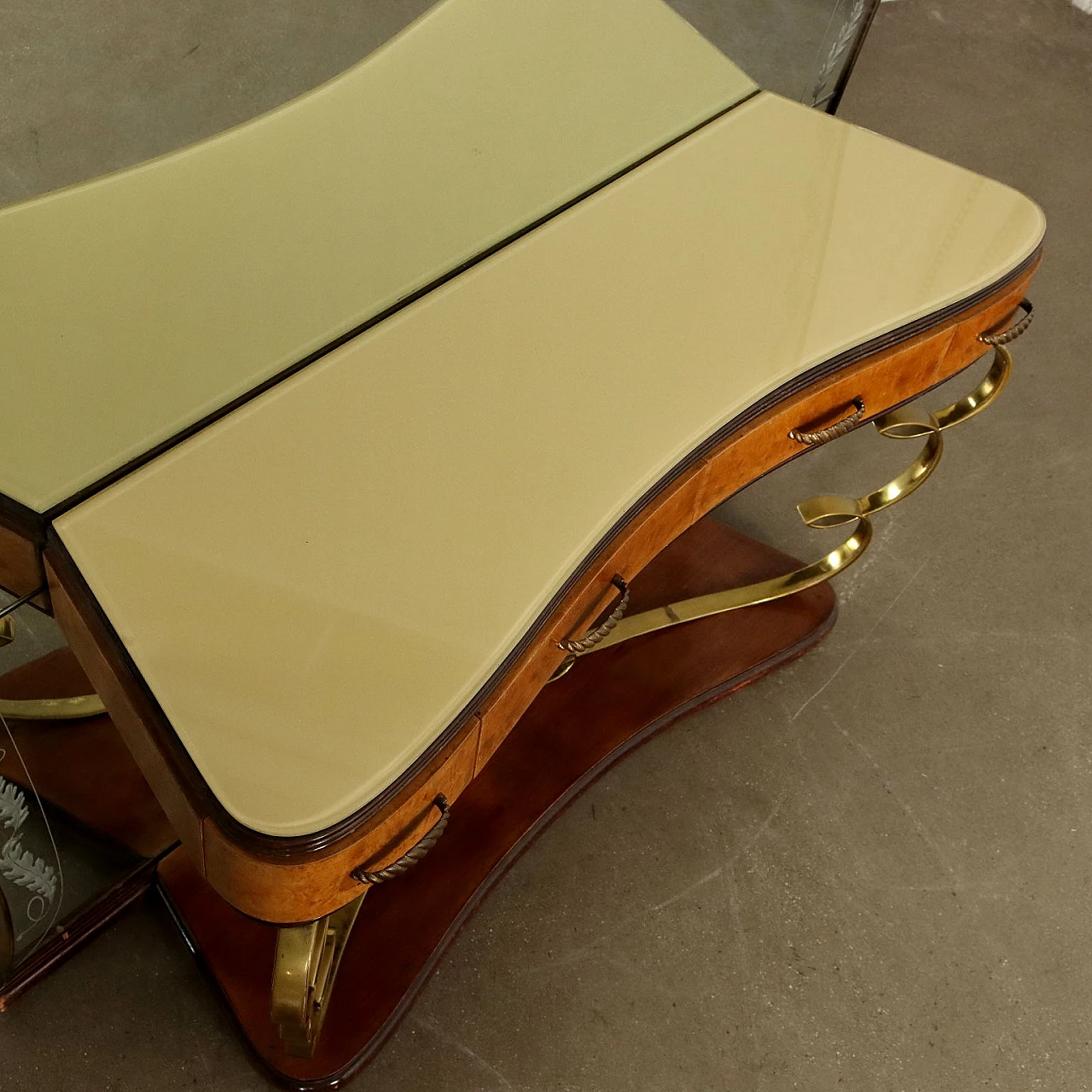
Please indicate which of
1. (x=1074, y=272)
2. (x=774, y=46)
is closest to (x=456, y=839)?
(x=774, y=46)

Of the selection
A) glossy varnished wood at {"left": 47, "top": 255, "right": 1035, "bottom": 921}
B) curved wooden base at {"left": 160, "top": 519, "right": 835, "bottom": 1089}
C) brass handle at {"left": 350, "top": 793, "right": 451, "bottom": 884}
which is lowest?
curved wooden base at {"left": 160, "top": 519, "right": 835, "bottom": 1089}

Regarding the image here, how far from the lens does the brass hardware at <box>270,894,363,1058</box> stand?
2.67 ft

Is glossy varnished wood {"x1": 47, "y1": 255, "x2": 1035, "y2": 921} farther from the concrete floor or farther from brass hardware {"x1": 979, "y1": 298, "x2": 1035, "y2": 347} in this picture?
the concrete floor

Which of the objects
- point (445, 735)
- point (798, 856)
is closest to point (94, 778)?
A: point (445, 735)

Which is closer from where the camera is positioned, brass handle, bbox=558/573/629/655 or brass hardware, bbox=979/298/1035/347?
brass handle, bbox=558/573/629/655

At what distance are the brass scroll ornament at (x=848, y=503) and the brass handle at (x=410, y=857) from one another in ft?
0.79

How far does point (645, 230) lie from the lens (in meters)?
1.03

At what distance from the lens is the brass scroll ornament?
1092mm

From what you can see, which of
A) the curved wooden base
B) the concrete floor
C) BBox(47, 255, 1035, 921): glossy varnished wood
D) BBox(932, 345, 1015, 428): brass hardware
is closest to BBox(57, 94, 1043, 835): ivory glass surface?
BBox(47, 255, 1035, 921): glossy varnished wood

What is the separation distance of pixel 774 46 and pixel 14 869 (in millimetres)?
1378

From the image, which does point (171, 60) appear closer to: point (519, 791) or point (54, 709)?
point (54, 709)

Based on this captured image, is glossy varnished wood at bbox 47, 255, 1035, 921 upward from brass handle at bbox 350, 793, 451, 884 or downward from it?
upward

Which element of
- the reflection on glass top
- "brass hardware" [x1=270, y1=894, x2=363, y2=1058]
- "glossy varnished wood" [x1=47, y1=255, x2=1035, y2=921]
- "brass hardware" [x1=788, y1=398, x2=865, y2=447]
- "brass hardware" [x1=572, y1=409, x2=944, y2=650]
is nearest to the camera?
"glossy varnished wood" [x1=47, y1=255, x2=1035, y2=921]

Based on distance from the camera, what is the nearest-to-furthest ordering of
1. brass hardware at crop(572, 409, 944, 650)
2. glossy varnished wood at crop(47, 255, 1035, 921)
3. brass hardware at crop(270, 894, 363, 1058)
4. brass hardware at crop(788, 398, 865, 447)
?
glossy varnished wood at crop(47, 255, 1035, 921)
brass hardware at crop(270, 894, 363, 1058)
brass hardware at crop(788, 398, 865, 447)
brass hardware at crop(572, 409, 944, 650)
